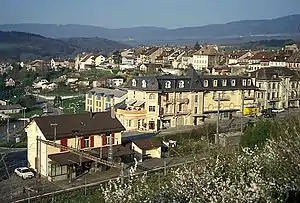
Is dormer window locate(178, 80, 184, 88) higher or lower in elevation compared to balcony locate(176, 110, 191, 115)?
higher

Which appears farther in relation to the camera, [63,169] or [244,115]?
[244,115]

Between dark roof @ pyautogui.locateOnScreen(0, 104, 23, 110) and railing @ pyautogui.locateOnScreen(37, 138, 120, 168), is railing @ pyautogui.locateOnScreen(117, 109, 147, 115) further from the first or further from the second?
dark roof @ pyautogui.locateOnScreen(0, 104, 23, 110)

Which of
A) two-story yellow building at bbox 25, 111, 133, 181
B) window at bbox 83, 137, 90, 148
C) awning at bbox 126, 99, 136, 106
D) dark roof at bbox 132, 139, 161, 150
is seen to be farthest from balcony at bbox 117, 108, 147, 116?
window at bbox 83, 137, 90, 148

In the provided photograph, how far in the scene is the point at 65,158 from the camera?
12.0 meters

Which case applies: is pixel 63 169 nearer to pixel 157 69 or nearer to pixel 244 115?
pixel 244 115

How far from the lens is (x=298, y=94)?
915 inches

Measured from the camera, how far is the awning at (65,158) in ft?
38.8

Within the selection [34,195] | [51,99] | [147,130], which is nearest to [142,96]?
[147,130]

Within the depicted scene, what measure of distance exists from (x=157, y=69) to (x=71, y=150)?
25793 millimetres

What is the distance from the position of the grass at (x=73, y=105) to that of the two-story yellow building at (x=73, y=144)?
438 inches

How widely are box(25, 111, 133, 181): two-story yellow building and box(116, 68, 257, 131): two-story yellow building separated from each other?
465cm

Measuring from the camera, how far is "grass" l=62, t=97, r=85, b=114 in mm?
25041

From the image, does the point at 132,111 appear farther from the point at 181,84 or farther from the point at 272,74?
the point at 272,74

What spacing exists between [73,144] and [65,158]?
2.03 feet
